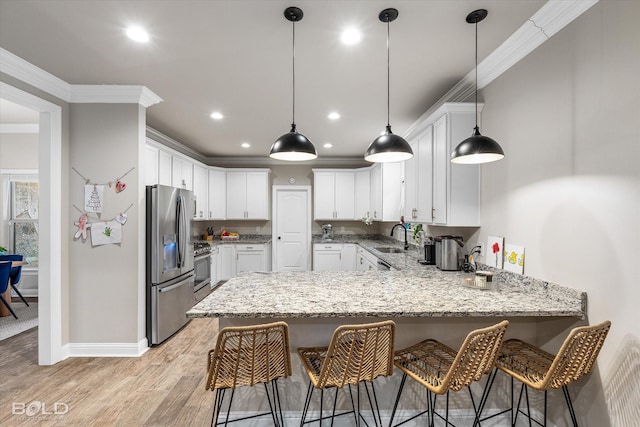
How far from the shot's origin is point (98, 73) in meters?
2.64

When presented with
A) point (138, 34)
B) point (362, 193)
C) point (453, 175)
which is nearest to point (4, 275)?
point (138, 34)

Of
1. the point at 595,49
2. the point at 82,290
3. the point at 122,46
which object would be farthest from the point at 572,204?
the point at 82,290

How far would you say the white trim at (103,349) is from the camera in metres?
2.99

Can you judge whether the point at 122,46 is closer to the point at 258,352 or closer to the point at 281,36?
the point at 281,36

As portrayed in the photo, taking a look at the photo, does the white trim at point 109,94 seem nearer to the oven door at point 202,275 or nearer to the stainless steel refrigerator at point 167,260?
the stainless steel refrigerator at point 167,260

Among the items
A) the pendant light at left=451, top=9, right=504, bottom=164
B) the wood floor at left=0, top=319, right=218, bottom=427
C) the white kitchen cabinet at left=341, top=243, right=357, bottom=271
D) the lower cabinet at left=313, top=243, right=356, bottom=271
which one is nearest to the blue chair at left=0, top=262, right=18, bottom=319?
the wood floor at left=0, top=319, right=218, bottom=427

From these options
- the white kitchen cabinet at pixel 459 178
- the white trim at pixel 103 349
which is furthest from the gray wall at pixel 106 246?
the white kitchen cabinet at pixel 459 178

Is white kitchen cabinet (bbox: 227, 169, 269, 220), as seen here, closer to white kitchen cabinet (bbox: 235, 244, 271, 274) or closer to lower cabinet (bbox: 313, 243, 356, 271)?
white kitchen cabinet (bbox: 235, 244, 271, 274)

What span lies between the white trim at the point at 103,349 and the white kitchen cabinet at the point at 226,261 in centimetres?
261

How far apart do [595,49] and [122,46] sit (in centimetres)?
290

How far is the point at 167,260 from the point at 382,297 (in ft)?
8.22

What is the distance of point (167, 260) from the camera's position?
132 inches

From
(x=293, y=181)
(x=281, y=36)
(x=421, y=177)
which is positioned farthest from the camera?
(x=293, y=181)

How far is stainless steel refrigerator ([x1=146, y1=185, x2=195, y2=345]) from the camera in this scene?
3.17 m
